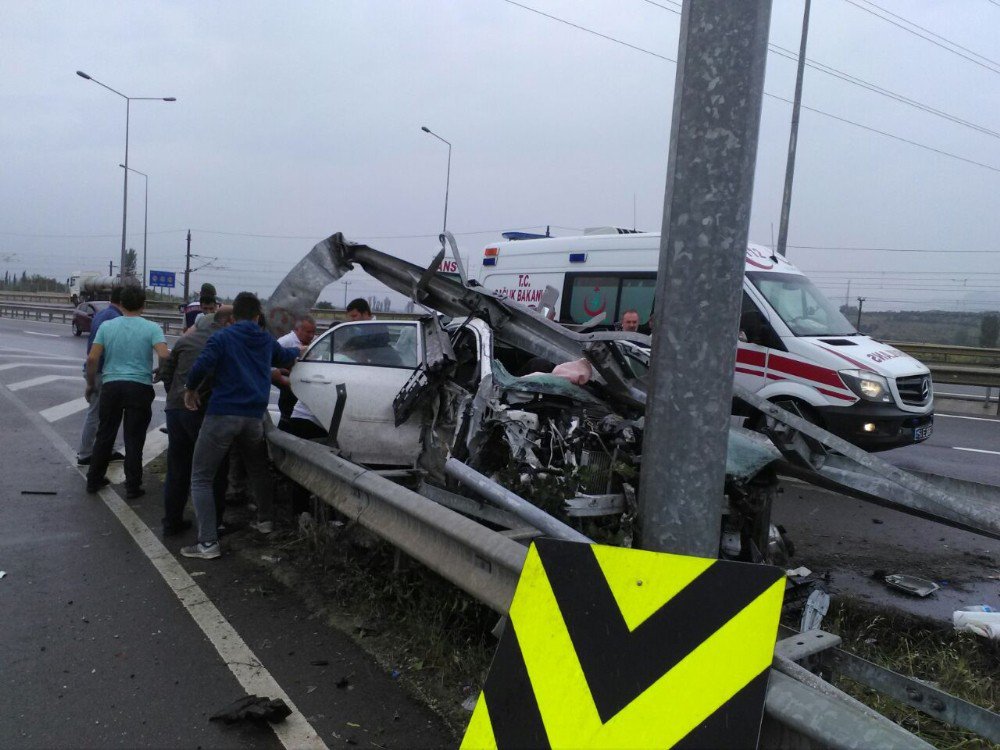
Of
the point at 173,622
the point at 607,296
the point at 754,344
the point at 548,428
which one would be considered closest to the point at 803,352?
the point at 754,344

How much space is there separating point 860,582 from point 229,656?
4109 mm

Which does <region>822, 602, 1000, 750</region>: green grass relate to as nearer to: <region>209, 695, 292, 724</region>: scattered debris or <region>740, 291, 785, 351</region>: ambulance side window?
<region>209, 695, 292, 724</region>: scattered debris

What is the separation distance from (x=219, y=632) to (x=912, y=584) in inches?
174

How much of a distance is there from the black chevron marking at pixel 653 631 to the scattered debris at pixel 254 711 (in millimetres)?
1737

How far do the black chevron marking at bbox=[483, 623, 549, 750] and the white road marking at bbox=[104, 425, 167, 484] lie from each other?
5825 mm

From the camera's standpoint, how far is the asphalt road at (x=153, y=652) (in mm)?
3082

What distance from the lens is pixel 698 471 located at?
2.40 meters

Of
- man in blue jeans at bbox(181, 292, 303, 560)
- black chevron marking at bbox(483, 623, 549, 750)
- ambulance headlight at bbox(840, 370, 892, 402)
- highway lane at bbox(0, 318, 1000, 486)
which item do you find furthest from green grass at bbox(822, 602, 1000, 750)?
highway lane at bbox(0, 318, 1000, 486)

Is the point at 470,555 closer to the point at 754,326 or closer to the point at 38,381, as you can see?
the point at 754,326

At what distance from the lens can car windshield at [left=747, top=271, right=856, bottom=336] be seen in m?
8.58

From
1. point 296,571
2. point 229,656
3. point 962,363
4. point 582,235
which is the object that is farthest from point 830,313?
point 962,363

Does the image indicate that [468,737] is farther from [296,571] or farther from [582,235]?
[582,235]

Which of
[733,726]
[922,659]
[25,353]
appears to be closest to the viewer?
[733,726]

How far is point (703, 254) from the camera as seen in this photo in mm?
2379
